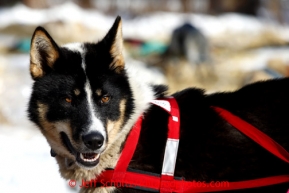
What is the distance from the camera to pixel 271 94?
3.11m

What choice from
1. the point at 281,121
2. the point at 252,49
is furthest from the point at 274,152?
the point at 252,49

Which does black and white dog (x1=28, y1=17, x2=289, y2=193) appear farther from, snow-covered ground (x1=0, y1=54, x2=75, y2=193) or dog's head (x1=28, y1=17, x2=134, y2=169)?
snow-covered ground (x1=0, y1=54, x2=75, y2=193)

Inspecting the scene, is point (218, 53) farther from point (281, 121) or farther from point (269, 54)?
point (281, 121)

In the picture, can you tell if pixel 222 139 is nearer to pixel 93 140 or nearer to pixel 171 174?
pixel 171 174

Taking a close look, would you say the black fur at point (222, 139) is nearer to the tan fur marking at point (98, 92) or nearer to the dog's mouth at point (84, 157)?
the dog's mouth at point (84, 157)

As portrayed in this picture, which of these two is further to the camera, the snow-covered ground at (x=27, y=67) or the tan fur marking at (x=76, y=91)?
the snow-covered ground at (x=27, y=67)

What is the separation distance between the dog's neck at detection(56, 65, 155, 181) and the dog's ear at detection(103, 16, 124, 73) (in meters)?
0.13

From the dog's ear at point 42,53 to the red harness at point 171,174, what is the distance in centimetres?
73

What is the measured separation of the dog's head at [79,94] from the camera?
9.48 feet

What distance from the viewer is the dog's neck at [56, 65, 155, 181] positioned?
2996mm

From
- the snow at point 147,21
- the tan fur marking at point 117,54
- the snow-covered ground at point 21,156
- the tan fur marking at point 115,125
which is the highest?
the tan fur marking at point 117,54

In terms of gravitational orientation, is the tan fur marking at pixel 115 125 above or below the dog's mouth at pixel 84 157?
above

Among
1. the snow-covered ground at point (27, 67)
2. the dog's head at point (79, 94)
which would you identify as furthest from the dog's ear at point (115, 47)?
the snow-covered ground at point (27, 67)

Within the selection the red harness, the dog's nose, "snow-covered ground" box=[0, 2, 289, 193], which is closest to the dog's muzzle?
the dog's nose
